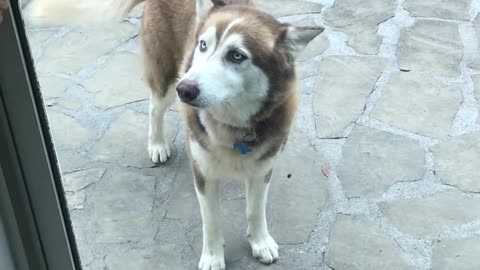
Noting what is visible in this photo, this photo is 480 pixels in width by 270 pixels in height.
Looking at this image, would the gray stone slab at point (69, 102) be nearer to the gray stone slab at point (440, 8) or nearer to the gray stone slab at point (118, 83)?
the gray stone slab at point (118, 83)

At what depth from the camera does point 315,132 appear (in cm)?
309

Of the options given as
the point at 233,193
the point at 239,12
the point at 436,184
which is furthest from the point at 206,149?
the point at 436,184

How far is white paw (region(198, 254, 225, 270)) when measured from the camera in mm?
2445

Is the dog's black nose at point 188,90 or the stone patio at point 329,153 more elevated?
the dog's black nose at point 188,90

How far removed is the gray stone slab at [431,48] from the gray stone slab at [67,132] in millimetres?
1581

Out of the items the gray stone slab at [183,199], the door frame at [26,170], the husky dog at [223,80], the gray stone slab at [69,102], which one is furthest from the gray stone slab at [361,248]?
the gray stone slab at [69,102]

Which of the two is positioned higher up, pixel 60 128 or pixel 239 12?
pixel 239 12

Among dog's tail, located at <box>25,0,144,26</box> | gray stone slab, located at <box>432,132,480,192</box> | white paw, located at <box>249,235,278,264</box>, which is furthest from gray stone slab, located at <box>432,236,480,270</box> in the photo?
dog's tail, located at <box>25,0,144,26</box>

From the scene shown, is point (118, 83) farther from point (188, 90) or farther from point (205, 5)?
point (188, 90)

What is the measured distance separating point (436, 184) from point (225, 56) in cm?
129

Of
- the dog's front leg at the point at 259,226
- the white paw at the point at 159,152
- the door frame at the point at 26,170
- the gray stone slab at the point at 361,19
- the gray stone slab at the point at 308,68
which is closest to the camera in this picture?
the door frame at the point at 26,170

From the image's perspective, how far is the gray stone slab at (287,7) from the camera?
151 inches

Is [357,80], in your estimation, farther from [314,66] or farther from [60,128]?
[60,128]

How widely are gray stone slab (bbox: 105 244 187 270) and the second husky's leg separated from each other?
0.47 m
